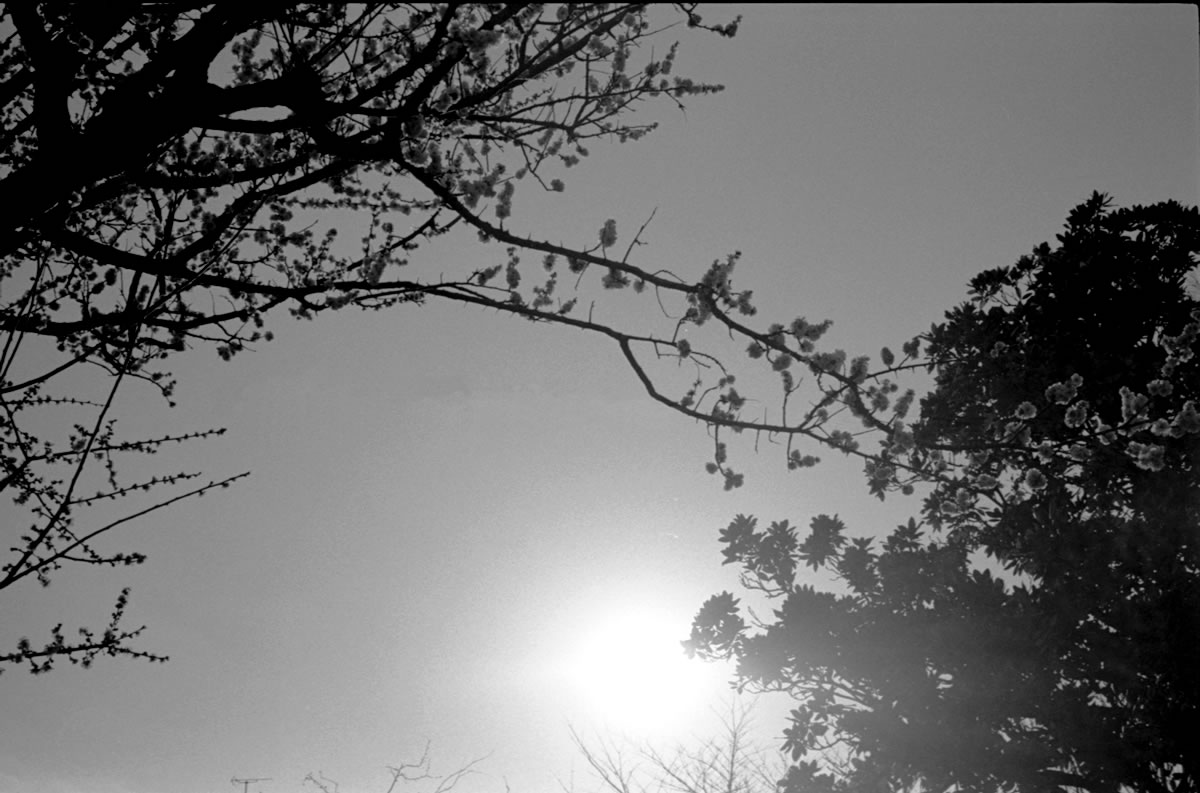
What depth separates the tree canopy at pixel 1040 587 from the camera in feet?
23.9

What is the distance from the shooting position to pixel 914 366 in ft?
12.4

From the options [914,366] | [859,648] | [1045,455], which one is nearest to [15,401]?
[914,366]

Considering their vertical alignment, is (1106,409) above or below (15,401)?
above

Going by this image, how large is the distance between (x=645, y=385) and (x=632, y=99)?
1.96m

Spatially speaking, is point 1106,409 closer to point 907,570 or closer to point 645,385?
point 907,570

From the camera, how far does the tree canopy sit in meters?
7.29

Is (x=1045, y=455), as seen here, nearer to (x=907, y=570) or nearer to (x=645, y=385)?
(x=645, y=385)

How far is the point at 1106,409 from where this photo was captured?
27.1ft

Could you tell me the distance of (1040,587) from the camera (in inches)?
315

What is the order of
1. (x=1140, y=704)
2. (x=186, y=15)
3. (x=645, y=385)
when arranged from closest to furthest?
(x=645, y=385)
(x=186, y=15)
(x=1140, y=704)

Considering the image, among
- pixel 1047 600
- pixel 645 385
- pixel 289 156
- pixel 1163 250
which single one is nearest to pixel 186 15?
pixel 289 156

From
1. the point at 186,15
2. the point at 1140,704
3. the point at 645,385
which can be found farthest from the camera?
the point at 1140,704

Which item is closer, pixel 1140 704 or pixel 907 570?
pixel 1140 704

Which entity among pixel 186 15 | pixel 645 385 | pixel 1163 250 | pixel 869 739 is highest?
pixel 1163 250
